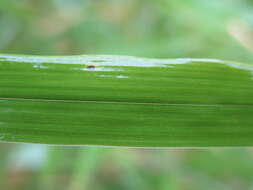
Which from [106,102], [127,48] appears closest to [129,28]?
[127,48]

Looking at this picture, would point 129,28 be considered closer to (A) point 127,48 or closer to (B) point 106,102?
(A) point 127,48

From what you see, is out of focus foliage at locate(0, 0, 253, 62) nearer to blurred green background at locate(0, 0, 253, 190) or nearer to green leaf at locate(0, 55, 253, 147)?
blurred green background at locate(0, 0, 253, 190)

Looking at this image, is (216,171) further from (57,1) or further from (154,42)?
(57,1)

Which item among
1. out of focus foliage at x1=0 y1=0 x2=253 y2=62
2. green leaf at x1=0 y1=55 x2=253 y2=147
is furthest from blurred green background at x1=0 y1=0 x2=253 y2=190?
green leaf at x1=0 y1=55 x2=253 y2=147

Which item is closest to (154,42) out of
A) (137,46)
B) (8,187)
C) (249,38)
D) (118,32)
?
(137,46)

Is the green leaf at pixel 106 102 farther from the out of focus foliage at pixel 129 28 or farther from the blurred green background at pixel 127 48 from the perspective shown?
the out of focus foliage at pixel 129 28

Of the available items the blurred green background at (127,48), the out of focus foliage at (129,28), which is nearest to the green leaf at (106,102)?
the blurred green background at (127,48)

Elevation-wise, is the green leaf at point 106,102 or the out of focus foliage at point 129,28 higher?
the out of focus foliage at point 129,28
